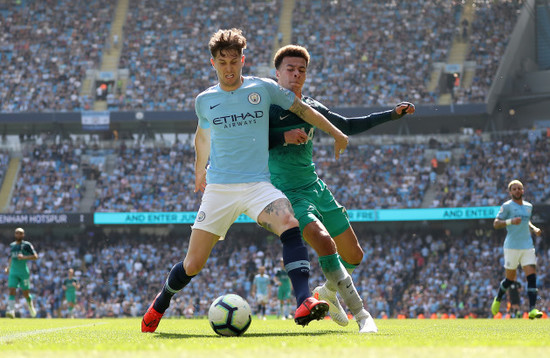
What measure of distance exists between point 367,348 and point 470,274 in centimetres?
2551

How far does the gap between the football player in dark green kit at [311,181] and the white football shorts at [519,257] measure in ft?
23.7

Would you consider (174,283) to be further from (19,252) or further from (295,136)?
(19,252)

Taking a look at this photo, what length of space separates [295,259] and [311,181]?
150 centimetres

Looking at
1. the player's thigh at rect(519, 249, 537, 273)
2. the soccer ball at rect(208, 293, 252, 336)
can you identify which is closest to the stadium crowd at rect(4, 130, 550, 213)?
the player's thigh at rect(519, 249, 537, 273)

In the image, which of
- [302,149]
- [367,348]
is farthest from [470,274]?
[367,348]

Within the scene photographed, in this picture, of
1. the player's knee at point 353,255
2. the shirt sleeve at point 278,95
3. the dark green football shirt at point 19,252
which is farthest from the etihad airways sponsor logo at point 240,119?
the dark green football shirt at point 19,252

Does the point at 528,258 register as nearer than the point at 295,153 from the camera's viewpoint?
No

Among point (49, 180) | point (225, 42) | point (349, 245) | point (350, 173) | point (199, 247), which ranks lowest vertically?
point (49, 180)

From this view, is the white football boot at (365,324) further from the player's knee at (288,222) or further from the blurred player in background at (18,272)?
the blurred player in background at (18,272)

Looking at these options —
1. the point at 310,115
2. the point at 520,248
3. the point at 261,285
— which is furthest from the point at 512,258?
the point at 261,285

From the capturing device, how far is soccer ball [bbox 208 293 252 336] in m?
6.46

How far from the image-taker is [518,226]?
1424 centimetres

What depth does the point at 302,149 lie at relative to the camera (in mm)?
7438

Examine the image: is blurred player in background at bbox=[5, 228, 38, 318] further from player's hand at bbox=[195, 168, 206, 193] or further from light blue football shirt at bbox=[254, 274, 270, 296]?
player's hand at bbox=[195, 168, 206, 193]
